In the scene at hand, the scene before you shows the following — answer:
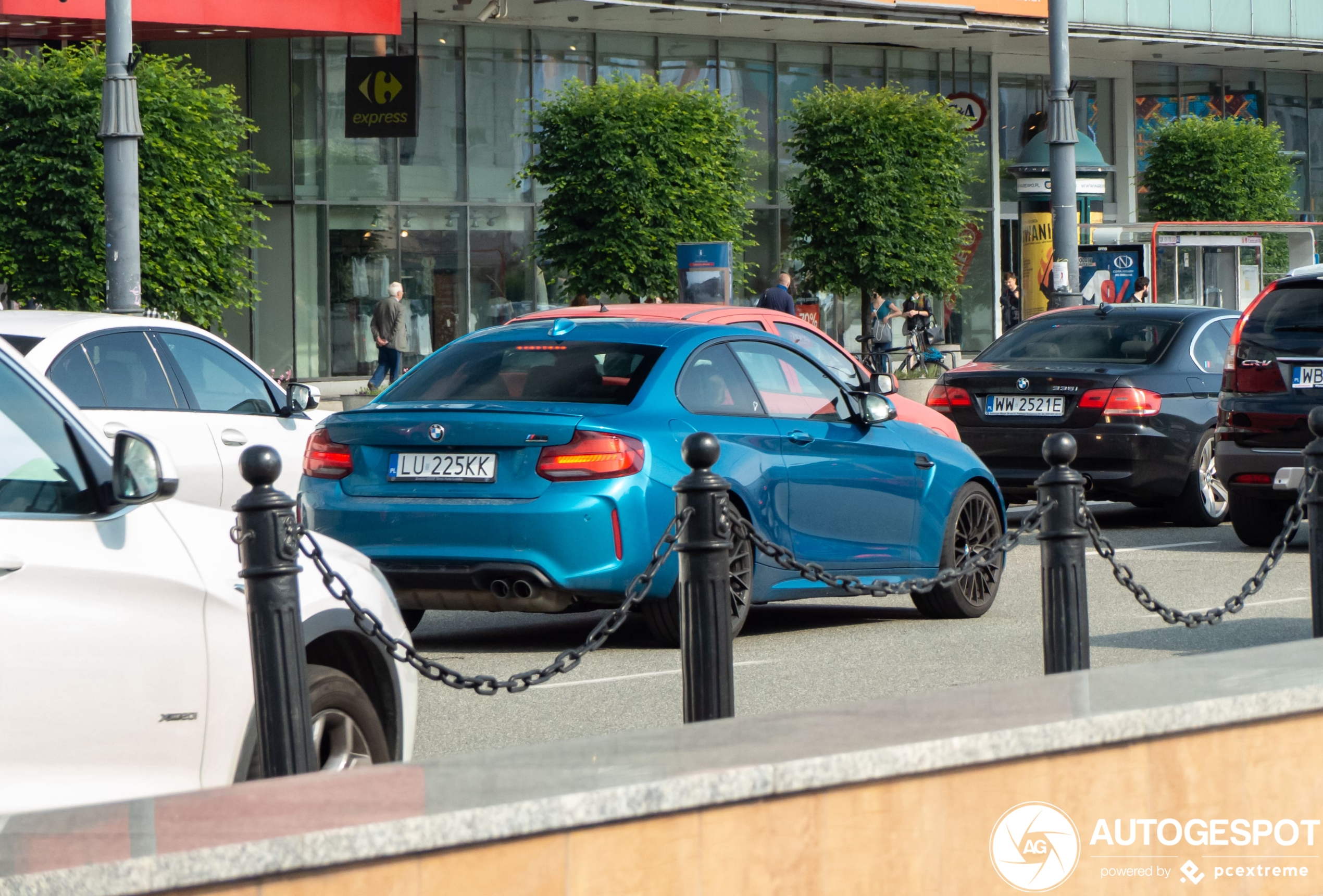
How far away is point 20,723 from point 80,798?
8.4 inches

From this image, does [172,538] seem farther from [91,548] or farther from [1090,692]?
[1090,692]

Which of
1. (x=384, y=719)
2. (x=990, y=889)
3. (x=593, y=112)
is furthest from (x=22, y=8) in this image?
(x=990, y=889)

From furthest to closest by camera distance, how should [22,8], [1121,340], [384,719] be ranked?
[22,8]
[1121,340]
[384,719]

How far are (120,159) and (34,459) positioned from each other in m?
13.5

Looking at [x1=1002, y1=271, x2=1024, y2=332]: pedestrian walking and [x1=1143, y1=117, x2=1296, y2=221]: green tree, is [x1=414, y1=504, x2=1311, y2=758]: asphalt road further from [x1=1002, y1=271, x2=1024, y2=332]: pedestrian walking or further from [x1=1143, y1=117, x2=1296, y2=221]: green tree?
[x1=1143, y1=117, x2=1296, y2=221]: green tree

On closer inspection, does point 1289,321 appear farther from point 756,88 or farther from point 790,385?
point 756,88

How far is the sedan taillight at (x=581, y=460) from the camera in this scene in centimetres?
807

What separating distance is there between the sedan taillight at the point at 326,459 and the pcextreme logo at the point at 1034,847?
4.95 m

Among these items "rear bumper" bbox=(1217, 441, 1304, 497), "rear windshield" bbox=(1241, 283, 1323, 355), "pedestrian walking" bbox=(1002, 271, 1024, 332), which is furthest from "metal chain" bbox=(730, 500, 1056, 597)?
"pedestrian walking" bbox=(1002, 271, 1024, 332)

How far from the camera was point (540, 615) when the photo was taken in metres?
10.1

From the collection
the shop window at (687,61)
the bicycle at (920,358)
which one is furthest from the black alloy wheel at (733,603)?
the shop window at (687,61)

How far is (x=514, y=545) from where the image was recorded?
8.05 metres

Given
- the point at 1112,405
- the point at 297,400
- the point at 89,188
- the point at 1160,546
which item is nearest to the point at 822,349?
the point at 1112,405

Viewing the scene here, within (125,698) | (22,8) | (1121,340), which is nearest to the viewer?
(125,698)
